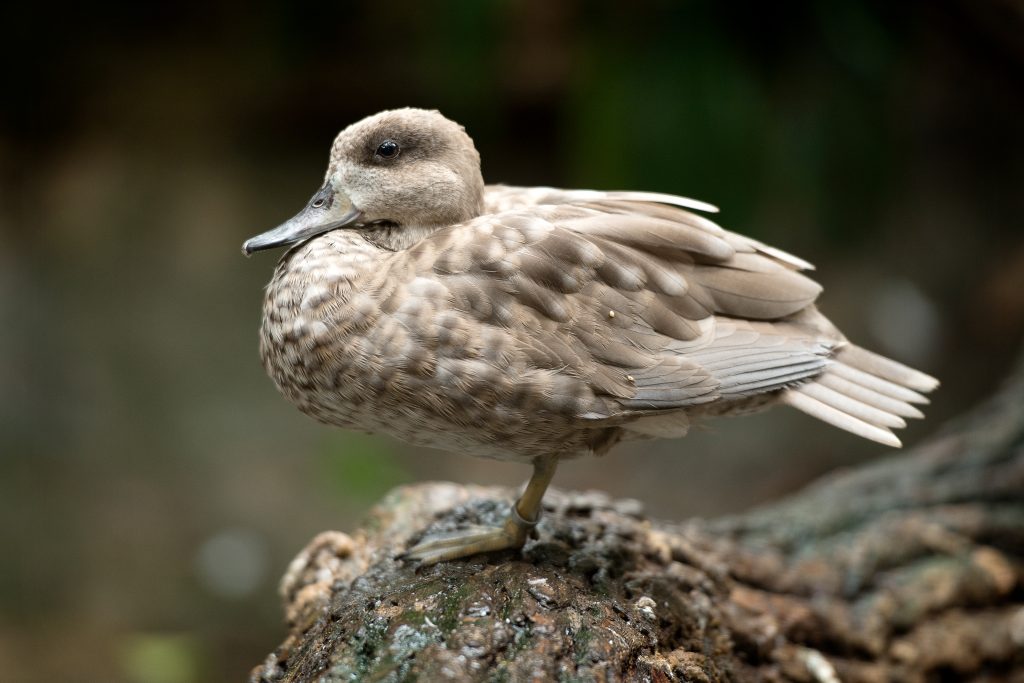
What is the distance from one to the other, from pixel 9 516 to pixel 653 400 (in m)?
2.76

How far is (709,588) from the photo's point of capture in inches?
62.5

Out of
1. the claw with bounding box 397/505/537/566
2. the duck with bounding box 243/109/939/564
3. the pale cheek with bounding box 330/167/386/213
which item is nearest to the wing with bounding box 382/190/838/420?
the duck with bounding box 243/109/939/564

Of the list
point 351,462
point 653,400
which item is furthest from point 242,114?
point 653,400

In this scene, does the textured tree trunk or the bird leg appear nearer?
the textured tree trunk

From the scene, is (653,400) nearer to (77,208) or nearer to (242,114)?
(242,114)

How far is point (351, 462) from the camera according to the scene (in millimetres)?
2998

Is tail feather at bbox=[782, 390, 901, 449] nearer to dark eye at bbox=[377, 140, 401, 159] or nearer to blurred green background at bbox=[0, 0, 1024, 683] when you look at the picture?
dark eye at bbox=[377, 140, 401, 159]

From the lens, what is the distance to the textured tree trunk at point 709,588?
1214mm

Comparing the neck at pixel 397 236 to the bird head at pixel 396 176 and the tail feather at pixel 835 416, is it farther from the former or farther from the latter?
the tail feather at pixel 835 416

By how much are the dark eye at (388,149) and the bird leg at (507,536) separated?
1.61 ft

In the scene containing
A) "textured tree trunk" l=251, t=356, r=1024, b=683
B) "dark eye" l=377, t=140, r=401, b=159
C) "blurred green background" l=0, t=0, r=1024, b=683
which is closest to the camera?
"textured tree trunk" l=251, t=356, r=1024, b=683

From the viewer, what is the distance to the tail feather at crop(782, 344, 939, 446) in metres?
1.34

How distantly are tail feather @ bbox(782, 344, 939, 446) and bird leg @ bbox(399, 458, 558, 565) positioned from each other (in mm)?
371

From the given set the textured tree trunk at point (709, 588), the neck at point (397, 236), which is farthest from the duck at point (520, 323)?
the textured tree trunk at point (709, 588)
